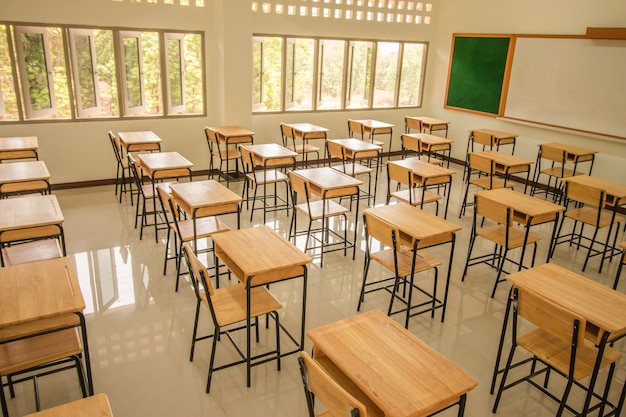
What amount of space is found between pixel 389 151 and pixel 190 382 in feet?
22.9

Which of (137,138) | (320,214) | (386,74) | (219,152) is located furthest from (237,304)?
(386,74)

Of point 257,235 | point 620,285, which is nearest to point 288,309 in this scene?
point 257,235

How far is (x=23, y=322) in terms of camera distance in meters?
2.24

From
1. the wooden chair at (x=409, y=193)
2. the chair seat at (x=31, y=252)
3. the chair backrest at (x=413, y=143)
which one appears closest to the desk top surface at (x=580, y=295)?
the wooden chair at (x=409, y=193)

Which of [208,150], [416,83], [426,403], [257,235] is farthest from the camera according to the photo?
[416,83]

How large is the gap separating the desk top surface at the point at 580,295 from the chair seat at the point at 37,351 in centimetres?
255

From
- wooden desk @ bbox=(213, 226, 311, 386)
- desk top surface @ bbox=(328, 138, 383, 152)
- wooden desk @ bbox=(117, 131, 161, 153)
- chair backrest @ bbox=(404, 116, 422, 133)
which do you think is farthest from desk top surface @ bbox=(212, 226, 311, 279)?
chair backrest @ bbox=(404, 116, 422, 133)

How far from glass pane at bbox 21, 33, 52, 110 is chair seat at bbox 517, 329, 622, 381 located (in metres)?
6.42

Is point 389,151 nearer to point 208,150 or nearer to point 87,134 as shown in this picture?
point 208,150

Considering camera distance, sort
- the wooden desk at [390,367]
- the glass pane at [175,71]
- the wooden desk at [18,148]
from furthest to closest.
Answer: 1. the glass pane at [175,71]
2. the wooden desk at [18,148]
3. the wooden desk at [390,367]

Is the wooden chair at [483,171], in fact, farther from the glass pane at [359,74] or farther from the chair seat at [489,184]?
the glass pane at [359,74]

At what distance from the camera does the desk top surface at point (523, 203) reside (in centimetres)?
424

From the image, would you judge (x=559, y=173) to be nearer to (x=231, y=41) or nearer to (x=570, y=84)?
(x=570, y=84)

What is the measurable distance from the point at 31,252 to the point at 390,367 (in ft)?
9.62
